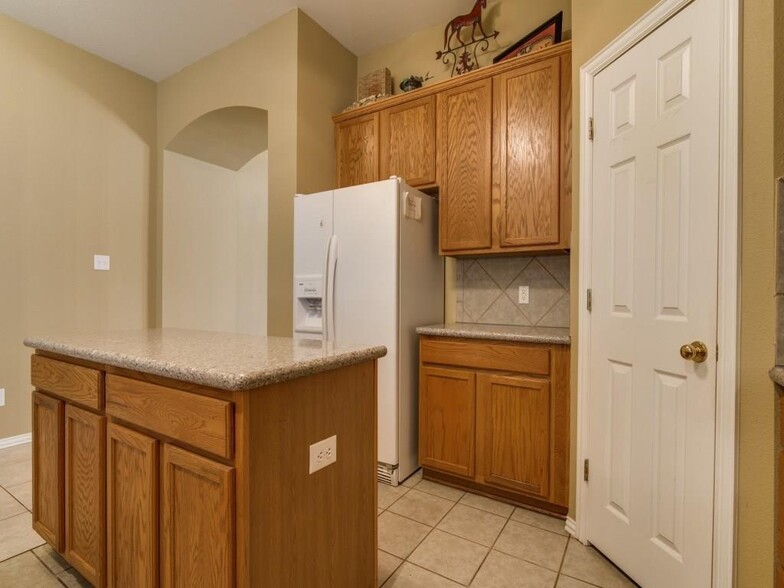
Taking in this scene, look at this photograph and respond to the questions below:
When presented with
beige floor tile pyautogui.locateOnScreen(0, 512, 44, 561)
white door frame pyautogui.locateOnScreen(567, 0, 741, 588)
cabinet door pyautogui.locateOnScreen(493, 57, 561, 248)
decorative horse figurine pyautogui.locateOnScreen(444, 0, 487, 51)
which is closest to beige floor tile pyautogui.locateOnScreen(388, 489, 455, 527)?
white door frame pyautogui.locateOnScreen(567, 0, 741, 588)

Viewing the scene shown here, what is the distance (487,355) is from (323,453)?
124 cm

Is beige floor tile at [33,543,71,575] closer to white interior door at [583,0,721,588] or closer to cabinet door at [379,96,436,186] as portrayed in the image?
white interior door at [583,0,721,588]

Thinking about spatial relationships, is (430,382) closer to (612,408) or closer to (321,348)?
(612,408)

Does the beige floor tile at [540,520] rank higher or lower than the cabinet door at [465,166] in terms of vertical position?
lower

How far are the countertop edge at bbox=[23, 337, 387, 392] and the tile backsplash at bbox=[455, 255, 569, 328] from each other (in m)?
1.54

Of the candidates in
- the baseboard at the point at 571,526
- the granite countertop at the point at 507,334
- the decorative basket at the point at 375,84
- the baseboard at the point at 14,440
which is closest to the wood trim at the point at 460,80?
the decorative basket at the point at 375,84

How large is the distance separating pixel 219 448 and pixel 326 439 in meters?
0.30

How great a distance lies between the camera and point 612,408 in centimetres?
164

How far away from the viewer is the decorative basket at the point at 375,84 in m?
3.01

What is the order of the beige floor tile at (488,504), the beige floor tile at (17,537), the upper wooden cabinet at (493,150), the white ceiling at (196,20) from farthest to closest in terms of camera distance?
the white ceiling at (196,20) < the upper wooden cabinet at (493,150) < the beige floor tile at (488,504) < the beige floor tile at (17,537)

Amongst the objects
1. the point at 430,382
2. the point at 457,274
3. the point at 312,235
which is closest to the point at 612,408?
the point at 430,382

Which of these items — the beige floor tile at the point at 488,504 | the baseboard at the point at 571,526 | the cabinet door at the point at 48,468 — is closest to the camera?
the cabinet door at the point at 48,468

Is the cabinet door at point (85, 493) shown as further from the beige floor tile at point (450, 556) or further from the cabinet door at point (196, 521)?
the beige floor tile at point (450, 556)

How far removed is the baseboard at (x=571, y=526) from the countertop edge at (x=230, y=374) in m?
1.33
